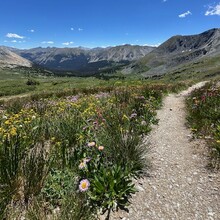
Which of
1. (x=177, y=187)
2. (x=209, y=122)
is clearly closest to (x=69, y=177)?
(x=177, y=187)

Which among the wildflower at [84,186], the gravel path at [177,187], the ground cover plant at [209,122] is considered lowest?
the gravel path at [177,187]

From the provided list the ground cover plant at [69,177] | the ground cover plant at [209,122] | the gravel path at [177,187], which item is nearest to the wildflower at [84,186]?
the ground cover plant at [69,177]

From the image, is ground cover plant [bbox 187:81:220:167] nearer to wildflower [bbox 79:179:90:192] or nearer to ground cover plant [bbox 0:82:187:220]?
ground cover plant [bbox 0:82:187:220]

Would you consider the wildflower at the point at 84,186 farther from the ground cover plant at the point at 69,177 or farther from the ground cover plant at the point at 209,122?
the ground cover plant at the point at 209,122

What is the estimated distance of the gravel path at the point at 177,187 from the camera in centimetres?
400

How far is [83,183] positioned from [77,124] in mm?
2841

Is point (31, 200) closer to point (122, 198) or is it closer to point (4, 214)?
point (4, 214)

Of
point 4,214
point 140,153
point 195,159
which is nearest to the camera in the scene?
point 4,214

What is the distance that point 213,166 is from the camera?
5465 millimetres

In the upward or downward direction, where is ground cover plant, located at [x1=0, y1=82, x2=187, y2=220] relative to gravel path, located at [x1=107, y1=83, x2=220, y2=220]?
upward

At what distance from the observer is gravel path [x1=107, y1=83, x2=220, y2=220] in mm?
4000

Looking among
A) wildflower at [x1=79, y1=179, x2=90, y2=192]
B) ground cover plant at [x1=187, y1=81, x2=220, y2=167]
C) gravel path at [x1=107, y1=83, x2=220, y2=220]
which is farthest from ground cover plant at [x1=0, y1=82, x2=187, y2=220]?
ground cover plant at [x1=187, y1=81, x2=220, y2=167]

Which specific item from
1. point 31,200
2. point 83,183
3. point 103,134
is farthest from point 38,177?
point 103,134

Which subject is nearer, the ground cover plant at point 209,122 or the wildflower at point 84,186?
the wildflower at point 84,186
